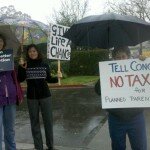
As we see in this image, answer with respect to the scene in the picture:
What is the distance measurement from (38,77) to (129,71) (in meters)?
2.00

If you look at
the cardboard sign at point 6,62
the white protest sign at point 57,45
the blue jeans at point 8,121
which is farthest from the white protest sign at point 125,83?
the white protest sign at point 57,45

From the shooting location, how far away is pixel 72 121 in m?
9.91

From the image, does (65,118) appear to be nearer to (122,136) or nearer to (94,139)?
(94,139)

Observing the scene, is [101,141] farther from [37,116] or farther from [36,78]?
[36,78]

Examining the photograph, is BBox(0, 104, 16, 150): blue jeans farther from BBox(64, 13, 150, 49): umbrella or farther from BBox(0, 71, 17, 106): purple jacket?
BBox(64, 13, 150, 49): umbrella

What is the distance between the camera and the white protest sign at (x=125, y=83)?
486cm

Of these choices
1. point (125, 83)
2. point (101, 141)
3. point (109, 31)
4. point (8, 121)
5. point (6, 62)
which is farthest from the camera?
point (101, 141)

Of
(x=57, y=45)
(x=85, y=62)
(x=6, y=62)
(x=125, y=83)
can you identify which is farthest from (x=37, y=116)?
(x=85, y=62)

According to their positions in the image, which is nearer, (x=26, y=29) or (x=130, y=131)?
(x=130, y=131)

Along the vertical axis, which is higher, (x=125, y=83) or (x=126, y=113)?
(x=125, y=83)

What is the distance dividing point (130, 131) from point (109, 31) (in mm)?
1360

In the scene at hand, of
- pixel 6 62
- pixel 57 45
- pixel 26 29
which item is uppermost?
pixel 26 29

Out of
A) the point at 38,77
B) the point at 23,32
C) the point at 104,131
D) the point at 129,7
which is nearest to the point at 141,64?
the point at 38,77

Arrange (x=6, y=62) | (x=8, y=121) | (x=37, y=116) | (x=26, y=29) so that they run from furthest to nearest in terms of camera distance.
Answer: (x=26, y=29) → (x=37, y=116) → (x=8, y=121) → (x=6, y=62)
